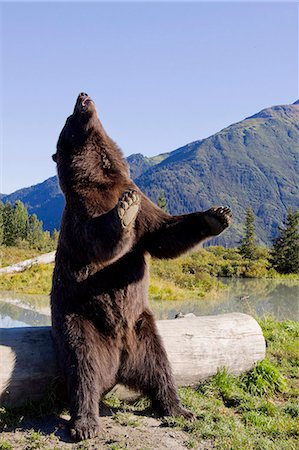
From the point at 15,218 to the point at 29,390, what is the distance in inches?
1617

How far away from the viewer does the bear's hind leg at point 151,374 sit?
4441mm

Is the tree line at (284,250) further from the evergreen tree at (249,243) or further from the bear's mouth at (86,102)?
the bear's mouth at (86,102)

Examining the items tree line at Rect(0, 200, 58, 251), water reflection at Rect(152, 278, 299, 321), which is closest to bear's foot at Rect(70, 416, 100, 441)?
water reflection at Rect(152, 278, 299, 321)

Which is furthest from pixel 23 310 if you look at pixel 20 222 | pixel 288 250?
pixel 20 222

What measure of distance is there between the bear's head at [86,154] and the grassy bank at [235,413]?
2.03m

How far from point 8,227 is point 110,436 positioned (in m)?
39.4

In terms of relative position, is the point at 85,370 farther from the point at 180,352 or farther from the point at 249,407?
the point at 249,407

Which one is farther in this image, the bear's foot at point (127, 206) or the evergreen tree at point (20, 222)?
the evergreen tree at point (20, 222)

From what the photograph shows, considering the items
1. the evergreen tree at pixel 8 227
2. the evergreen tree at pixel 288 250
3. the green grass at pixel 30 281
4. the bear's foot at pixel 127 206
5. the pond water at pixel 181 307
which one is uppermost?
the evergreen tree at pixel 8 227

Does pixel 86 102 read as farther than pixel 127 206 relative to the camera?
Yes

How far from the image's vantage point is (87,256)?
4191mm

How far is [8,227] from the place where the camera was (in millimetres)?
41594

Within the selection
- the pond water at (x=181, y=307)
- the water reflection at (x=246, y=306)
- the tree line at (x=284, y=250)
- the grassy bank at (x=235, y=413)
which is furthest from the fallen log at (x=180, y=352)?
the tree line at (x=284, y=250)

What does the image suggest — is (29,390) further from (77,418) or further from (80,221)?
(80,221)
